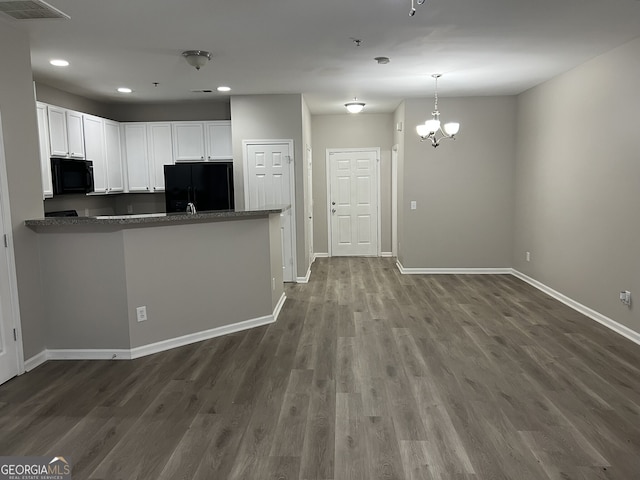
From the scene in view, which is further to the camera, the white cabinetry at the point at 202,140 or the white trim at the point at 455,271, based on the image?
the white trim at the point at 455,271

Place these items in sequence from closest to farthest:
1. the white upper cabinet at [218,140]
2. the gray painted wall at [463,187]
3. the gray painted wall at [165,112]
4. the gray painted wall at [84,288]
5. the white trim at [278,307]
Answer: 1. the gray painted wall at [84,288]
2. the white trim at [278,307]
3. the white upper cabinet at [218,140]
4. the gray painted wall at [463,187]
5. the gray painted wall at [165,112]

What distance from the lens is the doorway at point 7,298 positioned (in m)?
3.34

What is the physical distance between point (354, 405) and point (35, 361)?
2632 millimetres

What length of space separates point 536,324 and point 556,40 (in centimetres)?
267

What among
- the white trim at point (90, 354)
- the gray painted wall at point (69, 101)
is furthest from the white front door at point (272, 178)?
the white trim at point (90, 354)

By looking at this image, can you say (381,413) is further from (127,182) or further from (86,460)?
(127,182)

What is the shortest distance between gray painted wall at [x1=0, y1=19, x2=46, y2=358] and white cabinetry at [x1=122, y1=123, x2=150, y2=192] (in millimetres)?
3125

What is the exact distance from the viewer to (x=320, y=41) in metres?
3.93

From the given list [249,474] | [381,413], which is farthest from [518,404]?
[249,474]

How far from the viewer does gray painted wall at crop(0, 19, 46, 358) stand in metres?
3.39

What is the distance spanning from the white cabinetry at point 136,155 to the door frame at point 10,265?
11.6 feet

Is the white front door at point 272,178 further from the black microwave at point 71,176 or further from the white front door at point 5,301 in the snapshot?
the white front door at point 5,301

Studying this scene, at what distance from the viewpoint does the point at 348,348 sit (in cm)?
398

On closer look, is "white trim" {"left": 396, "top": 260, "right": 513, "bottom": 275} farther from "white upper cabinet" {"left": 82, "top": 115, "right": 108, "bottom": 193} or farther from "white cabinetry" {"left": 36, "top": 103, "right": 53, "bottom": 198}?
"white cabinetry" {"left": 36, "top": 103, "right": 53, "bottom": 198}
